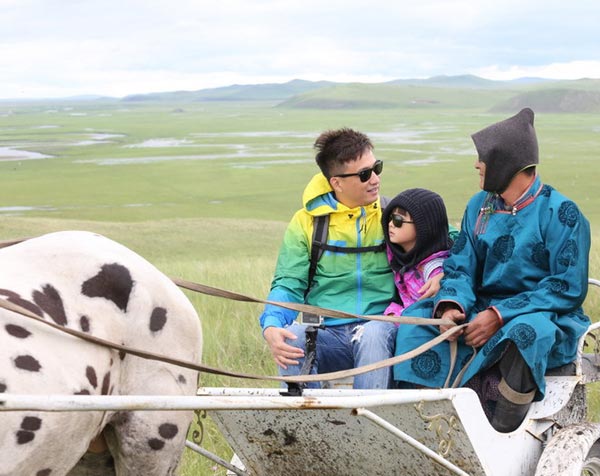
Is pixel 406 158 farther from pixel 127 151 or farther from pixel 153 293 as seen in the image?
pixel 153 293

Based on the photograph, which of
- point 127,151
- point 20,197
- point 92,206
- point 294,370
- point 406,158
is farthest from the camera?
point 127,151

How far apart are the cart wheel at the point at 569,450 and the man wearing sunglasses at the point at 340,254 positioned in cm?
104

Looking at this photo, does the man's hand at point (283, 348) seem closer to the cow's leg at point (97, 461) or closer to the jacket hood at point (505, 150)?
the cow's leg at point (97, 461)

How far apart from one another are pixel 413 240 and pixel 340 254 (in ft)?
1.25

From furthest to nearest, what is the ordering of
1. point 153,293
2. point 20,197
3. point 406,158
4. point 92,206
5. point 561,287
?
point 406,158
point 20,197
point 92,206
point 561,287
point 153,293

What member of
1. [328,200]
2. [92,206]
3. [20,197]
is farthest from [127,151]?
[328,200]

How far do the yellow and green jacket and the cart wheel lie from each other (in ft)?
3.55

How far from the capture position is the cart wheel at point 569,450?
400 cm

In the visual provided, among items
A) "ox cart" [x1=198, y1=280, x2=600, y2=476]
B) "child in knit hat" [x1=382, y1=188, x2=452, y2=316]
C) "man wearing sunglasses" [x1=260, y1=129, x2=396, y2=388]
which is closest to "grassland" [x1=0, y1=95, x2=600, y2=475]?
"ox cart" [x1=198, y1=280, x2=600, y2=476]

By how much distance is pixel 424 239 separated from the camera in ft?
15.1

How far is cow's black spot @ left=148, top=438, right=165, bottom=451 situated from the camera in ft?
11.8

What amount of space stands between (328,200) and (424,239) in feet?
1.76

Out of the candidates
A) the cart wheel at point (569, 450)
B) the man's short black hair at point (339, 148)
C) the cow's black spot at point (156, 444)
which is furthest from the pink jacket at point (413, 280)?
the cow's black spot at point (156, 444)

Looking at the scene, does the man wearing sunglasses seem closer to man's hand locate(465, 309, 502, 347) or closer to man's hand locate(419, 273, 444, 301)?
man's hand locate(419, 273, 444, 301)
